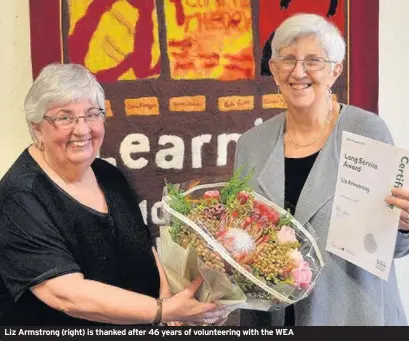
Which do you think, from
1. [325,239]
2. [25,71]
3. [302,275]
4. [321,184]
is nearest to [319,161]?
[321,184]

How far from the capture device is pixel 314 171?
107cm

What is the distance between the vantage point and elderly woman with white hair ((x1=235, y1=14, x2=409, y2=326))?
1050 millimetres

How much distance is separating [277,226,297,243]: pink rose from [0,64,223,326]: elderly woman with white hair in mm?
179

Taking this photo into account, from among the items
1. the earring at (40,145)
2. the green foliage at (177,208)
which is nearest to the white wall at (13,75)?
the earring at (40,145)

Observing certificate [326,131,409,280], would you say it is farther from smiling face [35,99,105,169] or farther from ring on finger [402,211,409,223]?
smiling face [35,99,105,169]

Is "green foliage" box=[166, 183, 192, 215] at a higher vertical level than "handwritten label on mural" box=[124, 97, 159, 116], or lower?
lower

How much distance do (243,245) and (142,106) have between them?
49 centimetres

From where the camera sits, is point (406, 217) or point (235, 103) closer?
point (406, 217)

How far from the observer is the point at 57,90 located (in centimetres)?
101

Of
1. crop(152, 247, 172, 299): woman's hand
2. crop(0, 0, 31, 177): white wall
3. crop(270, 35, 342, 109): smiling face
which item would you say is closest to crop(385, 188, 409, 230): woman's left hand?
crop(270, 35, 342, 109): smiling face

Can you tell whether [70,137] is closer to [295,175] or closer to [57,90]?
[57,90]

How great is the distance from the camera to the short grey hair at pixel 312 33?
1047 mm

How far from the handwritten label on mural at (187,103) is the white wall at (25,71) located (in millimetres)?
334
